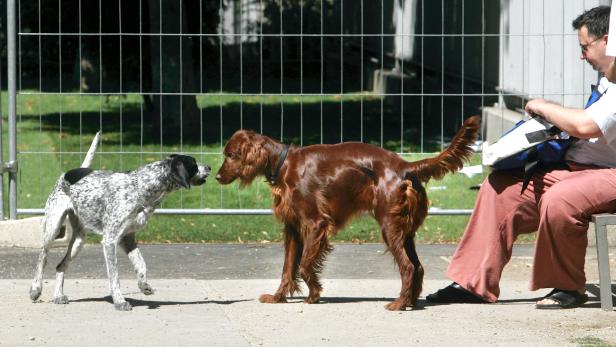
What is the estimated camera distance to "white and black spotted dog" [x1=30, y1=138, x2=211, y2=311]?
22.9 feet

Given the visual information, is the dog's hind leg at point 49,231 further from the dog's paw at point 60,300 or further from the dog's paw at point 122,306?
the dog's paw at point 122,306

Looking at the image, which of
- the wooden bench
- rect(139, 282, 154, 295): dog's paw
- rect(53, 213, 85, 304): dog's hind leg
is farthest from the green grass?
rect(53, 213, 85, 304): dog's hind leg

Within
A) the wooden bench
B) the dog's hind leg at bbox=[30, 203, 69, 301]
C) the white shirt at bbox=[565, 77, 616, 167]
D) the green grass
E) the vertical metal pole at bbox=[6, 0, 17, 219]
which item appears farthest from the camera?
the green grass

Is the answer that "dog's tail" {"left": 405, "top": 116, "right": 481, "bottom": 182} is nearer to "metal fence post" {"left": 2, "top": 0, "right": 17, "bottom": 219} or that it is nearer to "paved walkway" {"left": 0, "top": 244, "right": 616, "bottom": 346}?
"paved walkway" {"left": 0, "top": 244, "right": 616, "bottom": 346}

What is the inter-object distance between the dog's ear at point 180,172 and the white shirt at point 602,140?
7.58ft

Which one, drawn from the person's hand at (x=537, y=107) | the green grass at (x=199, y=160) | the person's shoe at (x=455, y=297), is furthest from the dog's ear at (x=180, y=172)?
the person's hand at (x=537, y=107)

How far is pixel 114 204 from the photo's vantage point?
6992 mm

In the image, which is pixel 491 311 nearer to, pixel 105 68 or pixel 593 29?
pixel 593 29

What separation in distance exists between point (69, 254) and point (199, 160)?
3.70 m

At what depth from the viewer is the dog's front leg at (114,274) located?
6.96 meters

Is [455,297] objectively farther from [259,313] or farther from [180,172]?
[180,172]

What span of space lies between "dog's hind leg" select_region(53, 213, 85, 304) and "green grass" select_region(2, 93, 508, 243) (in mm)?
1731

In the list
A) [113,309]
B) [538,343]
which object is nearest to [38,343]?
[113,309]

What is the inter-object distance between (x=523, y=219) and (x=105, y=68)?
16626mm
